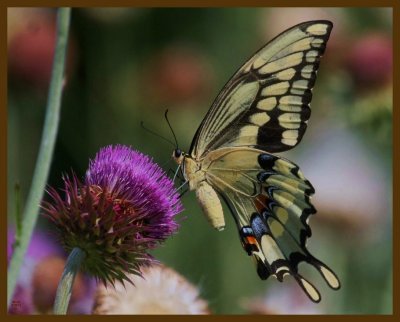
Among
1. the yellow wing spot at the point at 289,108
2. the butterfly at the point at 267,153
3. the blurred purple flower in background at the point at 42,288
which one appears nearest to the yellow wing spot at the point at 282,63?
the butterfly at the point at 267,153

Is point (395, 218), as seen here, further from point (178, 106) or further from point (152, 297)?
point (152, 297)

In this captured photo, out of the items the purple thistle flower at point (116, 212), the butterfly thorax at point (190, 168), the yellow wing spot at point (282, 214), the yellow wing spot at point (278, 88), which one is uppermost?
the yellow wing spot at point (278, 88)

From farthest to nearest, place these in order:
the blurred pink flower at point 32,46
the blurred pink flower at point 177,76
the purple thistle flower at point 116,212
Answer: the blurred pink flower at point 177,76
the blurred pink flower at point 32,46
the purple thistle flower at point 116,212

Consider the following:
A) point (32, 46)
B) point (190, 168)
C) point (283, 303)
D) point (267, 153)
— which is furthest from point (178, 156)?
point (32, 46)

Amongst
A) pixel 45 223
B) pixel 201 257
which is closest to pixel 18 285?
pixel 45 223

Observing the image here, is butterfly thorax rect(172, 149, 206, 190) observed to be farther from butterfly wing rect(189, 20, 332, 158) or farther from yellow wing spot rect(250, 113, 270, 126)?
yellow wing spot rect(250, 113, 270, 126)

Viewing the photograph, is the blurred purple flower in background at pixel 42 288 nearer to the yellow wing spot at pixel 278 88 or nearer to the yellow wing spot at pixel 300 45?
the yellow wing spot at pixel 278 88

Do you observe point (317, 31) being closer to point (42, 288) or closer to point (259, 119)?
point (259, 119)

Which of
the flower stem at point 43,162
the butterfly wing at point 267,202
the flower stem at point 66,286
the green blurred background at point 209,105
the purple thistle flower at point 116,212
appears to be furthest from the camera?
the green blurred background at point 209,105
